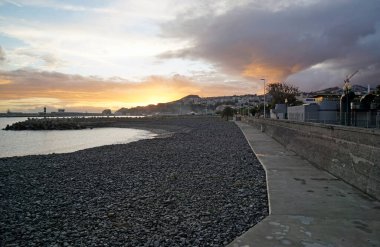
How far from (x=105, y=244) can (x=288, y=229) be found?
3714 millimetres

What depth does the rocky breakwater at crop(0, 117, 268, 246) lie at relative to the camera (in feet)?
21.8

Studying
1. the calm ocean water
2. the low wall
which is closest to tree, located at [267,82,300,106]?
the calm ocean water

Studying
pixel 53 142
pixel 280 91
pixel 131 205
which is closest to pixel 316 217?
pixel 131 205

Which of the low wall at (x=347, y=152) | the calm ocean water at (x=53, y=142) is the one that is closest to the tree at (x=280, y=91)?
the calm ocean water at (x=53, y=142)

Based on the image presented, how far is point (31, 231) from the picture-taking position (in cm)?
709

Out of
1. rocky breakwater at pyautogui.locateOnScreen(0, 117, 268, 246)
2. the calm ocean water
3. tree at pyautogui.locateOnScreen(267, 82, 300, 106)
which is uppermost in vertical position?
tree at pyautogui.locateOnScreen(267, 82, 300, 106)

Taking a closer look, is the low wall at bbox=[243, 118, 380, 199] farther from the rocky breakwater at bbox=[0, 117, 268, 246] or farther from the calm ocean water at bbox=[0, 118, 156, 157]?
the calm ocean water at bbox=[0, 118, 156, 157]

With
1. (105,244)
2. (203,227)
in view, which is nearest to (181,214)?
(203,227)

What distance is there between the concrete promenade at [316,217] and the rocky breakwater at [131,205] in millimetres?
505

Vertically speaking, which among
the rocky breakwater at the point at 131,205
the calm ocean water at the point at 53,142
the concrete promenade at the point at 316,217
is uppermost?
the concrete promenade at the point at 316,217

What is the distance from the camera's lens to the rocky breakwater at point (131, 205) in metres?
6.64

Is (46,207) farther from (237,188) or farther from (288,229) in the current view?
(288,229)

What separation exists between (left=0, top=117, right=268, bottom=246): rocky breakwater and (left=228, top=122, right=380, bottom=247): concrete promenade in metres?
0.50

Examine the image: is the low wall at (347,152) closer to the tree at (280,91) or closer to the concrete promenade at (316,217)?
the concrete promenade at (316,217)
